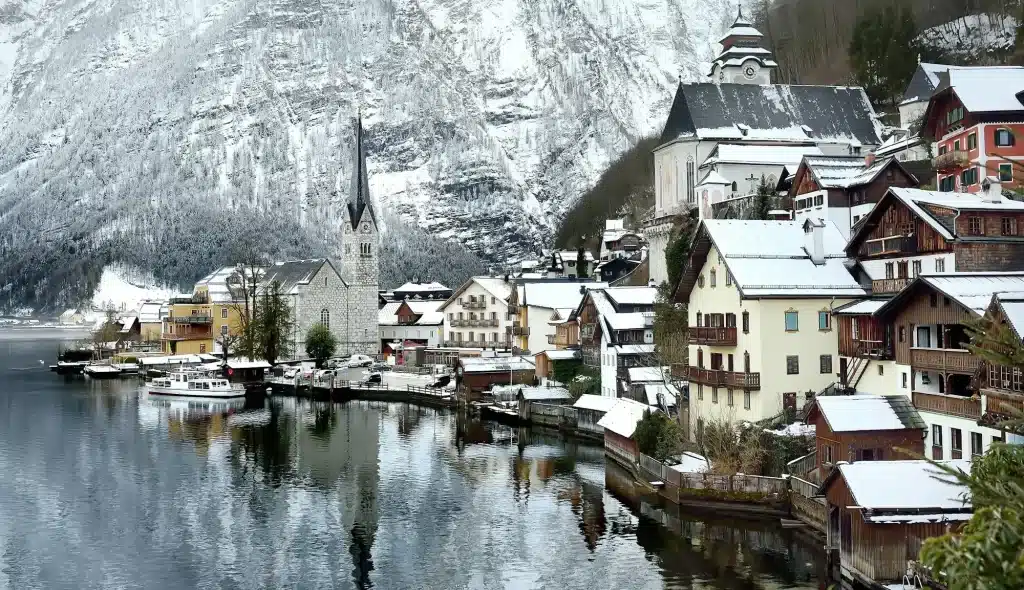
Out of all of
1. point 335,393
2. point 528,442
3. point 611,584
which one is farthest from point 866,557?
point 335,393

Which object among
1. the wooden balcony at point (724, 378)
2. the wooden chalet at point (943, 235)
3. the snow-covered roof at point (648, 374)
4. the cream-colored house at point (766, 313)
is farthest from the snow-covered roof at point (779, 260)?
the snow-covered roof at point (648, 374)

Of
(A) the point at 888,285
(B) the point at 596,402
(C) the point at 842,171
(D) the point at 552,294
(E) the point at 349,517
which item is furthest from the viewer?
(D) the point at 552,294

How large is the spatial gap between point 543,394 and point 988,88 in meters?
24.7

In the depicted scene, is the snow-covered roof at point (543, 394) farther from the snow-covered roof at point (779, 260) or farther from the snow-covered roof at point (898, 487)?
the snow-covered roof at point (898, 487)

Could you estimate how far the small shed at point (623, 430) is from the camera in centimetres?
3881

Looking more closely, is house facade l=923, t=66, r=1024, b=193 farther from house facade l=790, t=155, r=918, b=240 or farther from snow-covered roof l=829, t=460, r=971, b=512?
snow-covered roof l=829, t=460, r=971, b=512

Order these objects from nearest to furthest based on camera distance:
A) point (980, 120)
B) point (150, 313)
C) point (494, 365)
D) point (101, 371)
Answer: point (980, 120), point (494, 365), point (101, 371), point (150, 313)

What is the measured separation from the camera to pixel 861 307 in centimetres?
3259

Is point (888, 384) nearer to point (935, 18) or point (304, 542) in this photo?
point (304, 542)

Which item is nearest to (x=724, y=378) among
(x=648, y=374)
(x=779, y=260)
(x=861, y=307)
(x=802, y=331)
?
(x=802, y=331)

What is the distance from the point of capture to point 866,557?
75.1 feet

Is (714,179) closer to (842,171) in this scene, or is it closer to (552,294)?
(842,171)

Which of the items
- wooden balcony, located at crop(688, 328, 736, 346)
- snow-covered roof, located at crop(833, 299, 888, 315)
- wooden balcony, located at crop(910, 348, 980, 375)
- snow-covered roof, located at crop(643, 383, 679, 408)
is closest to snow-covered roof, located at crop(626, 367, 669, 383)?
snow-covered roof, located at crop(643, 383, 679, 408)

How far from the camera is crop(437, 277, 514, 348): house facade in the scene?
80500 mm
